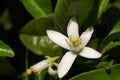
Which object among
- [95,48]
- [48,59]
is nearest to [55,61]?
[48,59]

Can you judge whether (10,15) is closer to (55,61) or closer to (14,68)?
(14,68)

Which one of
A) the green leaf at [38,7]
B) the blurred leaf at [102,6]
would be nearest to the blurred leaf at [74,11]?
the blurred leaf at [102,6]

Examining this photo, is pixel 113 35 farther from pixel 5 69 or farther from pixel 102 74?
pixel 5 69

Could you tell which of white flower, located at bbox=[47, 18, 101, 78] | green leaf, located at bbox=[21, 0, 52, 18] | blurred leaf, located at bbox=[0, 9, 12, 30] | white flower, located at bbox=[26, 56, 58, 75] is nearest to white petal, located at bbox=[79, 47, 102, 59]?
white flower, located at bbox=[47, 18, 101, 78]

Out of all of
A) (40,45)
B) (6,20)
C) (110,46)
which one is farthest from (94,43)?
(6,20)

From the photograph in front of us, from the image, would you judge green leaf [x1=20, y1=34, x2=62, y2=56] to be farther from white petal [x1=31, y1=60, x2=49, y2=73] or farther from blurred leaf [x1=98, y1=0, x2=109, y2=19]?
blurred leaf [x1=98, y1=0, x2=109, y2=19]
